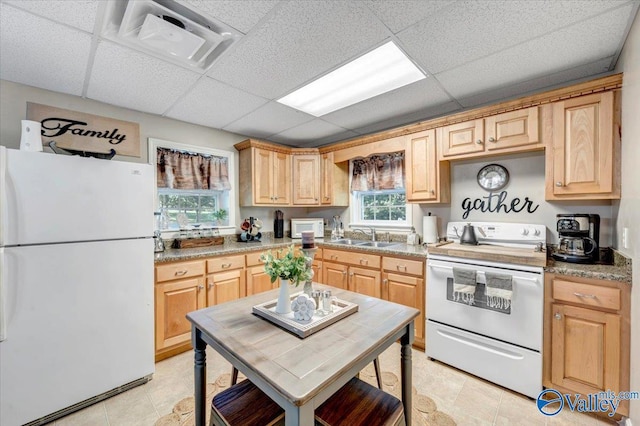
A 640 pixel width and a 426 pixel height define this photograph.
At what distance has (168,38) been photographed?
5.33 ft

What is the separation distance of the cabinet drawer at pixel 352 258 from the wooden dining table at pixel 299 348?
1.23 m

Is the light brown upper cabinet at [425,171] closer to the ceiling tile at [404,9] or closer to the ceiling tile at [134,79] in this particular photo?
the ceiling tile at [404,9]

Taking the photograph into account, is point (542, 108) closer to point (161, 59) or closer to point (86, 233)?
point (161, 59)

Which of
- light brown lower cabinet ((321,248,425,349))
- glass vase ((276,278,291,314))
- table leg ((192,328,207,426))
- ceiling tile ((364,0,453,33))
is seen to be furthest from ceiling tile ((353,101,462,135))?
table leg ((192,328,207,426))

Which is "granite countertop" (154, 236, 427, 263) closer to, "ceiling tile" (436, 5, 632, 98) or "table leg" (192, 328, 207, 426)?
"table leg" (192, 328, 207, 426)

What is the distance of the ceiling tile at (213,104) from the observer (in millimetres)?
2305

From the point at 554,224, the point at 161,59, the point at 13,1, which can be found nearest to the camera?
the point at 13,1

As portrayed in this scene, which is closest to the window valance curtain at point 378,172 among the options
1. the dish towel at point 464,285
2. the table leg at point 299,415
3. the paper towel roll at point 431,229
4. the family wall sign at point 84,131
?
the paper towel roll at point 431,229

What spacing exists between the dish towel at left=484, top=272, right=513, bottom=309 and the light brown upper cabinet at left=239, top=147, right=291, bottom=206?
2.54 meters

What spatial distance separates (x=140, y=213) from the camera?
206cm

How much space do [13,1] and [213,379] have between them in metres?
2.60

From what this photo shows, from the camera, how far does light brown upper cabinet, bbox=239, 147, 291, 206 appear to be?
3428 millimetres

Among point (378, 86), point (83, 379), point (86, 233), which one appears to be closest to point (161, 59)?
point (86, 233)

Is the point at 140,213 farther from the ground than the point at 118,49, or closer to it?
closer to it
